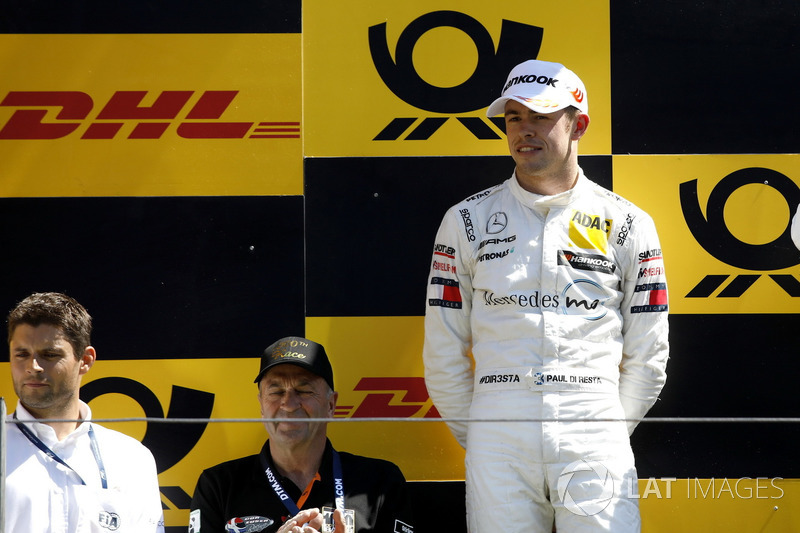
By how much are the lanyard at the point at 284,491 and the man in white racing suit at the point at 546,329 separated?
0.31 m

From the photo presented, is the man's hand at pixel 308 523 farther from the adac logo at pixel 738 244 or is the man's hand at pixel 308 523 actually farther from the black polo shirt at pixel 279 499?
the adac logo at pixel 738 244

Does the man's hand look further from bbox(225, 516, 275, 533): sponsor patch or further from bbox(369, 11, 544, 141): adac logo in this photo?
bbox(369, 11, 544, 141): adac logo

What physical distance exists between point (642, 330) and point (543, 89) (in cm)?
65

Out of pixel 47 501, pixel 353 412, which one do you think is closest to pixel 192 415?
pixel 353 412

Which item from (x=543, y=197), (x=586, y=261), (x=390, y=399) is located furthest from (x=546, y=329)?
(x=390, y=399)

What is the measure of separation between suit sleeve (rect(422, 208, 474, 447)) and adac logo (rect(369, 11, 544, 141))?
47 centimetres

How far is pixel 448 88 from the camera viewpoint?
3.03 meters

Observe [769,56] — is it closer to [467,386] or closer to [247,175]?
[467,386]

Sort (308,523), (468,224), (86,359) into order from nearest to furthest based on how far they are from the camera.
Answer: (308,523) → (86,359) → (468,224)

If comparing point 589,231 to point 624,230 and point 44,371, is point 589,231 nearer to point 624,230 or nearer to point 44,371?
point 624,230

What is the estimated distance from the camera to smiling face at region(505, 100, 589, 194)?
2572mm

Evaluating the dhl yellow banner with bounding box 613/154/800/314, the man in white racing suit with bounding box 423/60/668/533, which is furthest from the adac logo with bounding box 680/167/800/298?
the man in white racing suit with bounding box 423/60/668/533

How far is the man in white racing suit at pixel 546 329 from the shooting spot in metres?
2.41

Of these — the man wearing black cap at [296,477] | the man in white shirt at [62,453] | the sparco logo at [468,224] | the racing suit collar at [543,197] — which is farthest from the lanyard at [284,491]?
the racing suit collar at [543,197]
